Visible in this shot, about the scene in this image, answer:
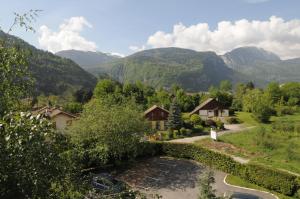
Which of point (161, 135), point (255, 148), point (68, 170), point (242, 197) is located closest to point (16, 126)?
point (68, 170)

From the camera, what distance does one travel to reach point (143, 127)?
34125 millimetres

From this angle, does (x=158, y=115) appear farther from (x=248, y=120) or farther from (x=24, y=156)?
(x=24, y=156)

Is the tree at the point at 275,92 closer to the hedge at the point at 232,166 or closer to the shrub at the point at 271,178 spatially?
the hedge at the point at 232,166

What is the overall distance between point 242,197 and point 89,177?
64.8ft

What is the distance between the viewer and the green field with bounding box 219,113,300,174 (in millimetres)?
29688

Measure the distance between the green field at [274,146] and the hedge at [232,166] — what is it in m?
2.87

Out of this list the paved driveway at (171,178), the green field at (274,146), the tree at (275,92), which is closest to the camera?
the paved driveway at (171,178)

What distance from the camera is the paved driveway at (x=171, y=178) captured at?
80.4 ft

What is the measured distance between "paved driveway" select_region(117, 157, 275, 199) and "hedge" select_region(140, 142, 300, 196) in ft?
3.39

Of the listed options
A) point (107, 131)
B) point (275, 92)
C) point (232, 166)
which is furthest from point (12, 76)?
point (275, 92)

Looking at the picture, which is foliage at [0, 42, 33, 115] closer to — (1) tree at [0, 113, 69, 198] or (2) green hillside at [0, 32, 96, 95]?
(1) tree at [0, 113, 69, 198]

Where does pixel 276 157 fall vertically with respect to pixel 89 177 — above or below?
below

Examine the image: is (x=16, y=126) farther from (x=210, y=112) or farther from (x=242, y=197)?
(x=210, y=112)

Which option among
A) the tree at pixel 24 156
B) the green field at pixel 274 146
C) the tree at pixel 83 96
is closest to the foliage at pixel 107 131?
the green field at pixel 274 146
